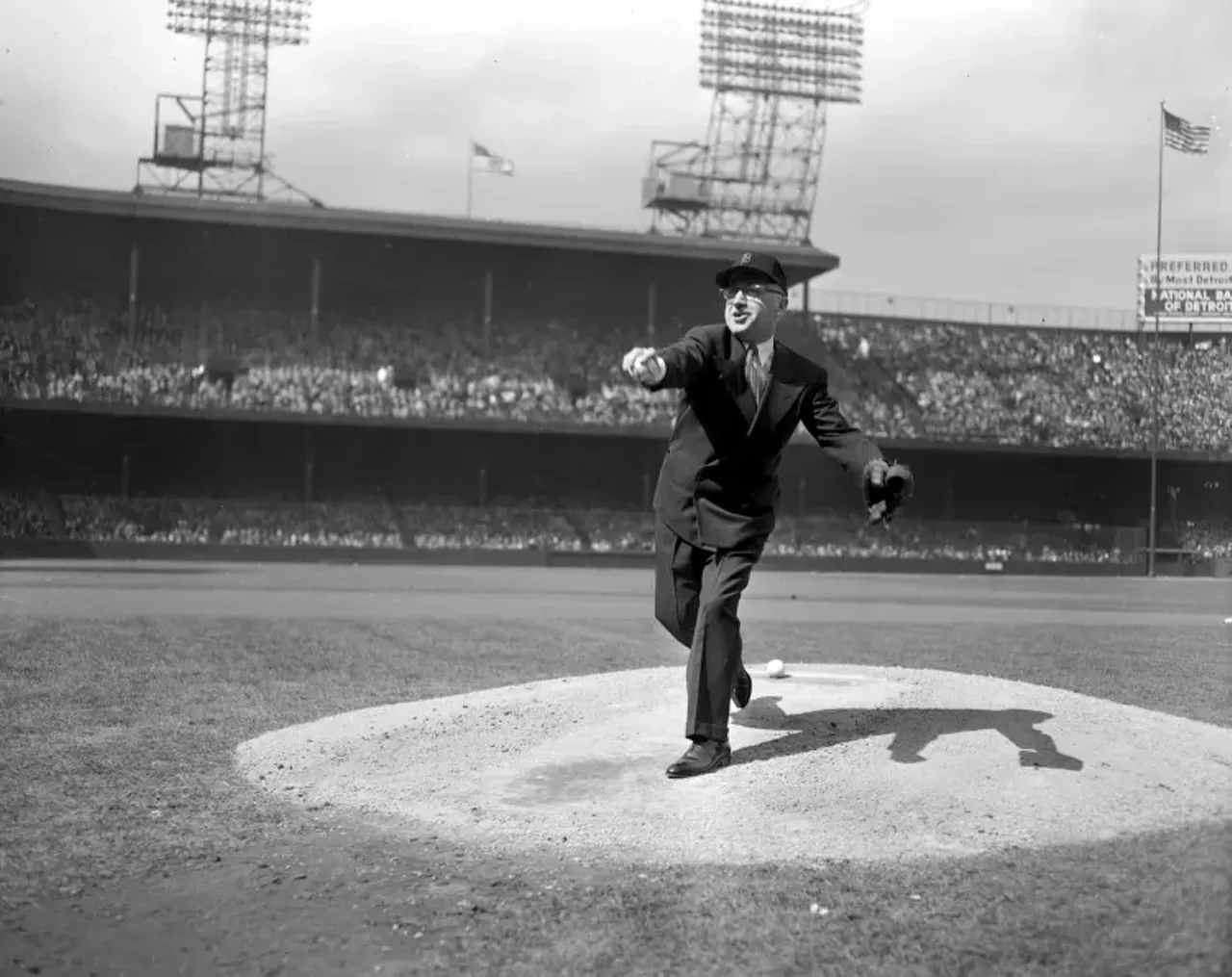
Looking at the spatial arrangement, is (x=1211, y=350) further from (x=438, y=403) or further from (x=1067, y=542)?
(x=438, y=403)

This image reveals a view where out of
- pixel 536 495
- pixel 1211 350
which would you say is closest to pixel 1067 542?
pixel 1211 350

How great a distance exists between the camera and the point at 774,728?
583 centimetres

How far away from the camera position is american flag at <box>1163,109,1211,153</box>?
8.11m

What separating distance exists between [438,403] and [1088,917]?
30594 mm

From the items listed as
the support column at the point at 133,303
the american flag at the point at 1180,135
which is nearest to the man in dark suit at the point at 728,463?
the american flag at the point at 1180,135

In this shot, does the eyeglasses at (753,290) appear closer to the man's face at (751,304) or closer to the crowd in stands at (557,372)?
the man's face at (751,304)

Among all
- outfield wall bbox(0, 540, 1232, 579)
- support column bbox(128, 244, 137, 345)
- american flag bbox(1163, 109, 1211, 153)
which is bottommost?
outfield wall bbox(0, 540, 1232, 579)

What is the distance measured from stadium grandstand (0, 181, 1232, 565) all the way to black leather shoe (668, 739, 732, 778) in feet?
89.5

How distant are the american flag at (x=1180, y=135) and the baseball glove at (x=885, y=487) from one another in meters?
4.33

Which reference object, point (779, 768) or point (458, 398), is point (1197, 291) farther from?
point (779, 768)

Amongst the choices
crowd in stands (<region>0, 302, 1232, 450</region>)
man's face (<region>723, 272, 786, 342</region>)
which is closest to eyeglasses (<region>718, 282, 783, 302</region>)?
man's face (<region>723, 272, 786, 342</region>)

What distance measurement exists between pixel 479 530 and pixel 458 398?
3.64 metres

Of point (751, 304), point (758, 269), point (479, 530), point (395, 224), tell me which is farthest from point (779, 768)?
point (395, 224)

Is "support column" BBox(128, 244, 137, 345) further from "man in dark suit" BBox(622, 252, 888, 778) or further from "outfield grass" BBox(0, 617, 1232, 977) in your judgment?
"man in dark suit" BBox(622, 252, 888, 778)
